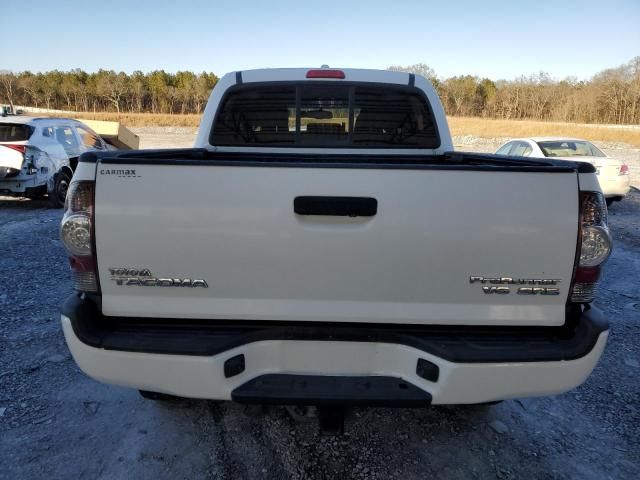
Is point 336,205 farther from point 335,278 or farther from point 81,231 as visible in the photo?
point 81,231

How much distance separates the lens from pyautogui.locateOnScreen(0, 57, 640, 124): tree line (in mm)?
59741

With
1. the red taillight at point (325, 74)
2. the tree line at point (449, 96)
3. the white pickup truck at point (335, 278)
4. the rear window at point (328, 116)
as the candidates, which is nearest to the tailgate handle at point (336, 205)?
the white pickup truck at point (335, 278)

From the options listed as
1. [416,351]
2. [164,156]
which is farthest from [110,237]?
[416,351]

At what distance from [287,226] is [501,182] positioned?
884mm

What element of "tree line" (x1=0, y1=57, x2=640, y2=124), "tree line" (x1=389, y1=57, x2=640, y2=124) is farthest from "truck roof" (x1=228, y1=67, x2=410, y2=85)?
"tree line" (x1=0, y1=57, x2=640, y2=124)

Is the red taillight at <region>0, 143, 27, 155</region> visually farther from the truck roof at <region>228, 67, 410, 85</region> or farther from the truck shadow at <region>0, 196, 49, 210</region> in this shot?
the truck roof at <region>228, 67, 410, 85</region>

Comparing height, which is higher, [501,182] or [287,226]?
[501,182]

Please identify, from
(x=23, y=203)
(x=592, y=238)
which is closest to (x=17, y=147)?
(x=23, y=203)

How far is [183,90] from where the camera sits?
243 feet

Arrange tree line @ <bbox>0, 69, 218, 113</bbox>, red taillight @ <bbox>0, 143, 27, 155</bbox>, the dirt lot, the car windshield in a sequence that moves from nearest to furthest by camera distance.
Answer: the dirt lot < red taillight @ <bbox>0, 143, 27, 155</bbox> < the car windshield < tree line @ <bbox>0, 69, 218, 113</bbox>

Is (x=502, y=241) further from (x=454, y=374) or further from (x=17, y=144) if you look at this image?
(x=17, y=144)

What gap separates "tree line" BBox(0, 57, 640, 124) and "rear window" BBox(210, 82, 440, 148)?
67.4 meters

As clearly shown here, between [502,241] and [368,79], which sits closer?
[502,241]

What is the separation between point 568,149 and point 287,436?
10857 millimetres
